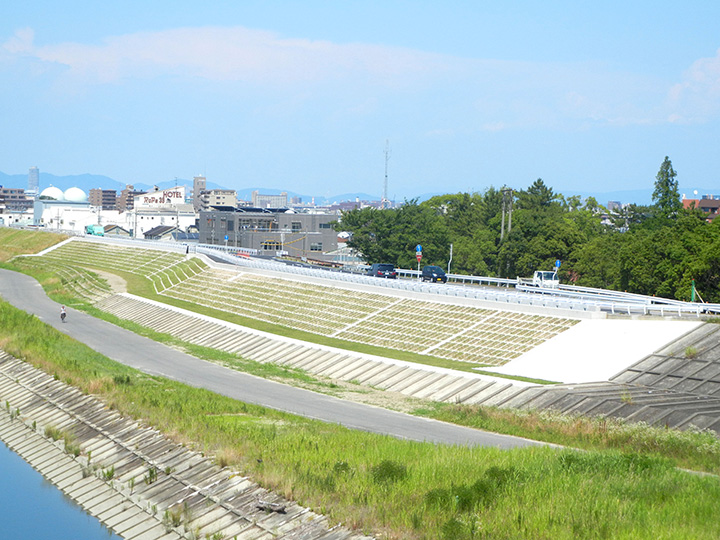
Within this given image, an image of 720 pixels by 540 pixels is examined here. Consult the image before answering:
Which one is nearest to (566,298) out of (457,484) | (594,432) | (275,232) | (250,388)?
(250,388)

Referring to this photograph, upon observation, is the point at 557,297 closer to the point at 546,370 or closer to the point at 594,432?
the point at 546,370

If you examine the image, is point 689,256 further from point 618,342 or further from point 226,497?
point 226,497

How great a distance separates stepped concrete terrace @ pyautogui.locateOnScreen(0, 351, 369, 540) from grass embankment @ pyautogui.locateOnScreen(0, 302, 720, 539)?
0.63 m

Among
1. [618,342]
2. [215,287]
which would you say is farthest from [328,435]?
[215,287]

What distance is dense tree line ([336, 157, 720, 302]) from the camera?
2813 inches

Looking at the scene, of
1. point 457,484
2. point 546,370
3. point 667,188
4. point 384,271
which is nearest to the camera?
point 457,484

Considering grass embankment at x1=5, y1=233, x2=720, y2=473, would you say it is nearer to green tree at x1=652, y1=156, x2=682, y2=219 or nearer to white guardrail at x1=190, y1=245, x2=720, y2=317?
white guardrail at x1=190, y1=245, x2=720, y2=317

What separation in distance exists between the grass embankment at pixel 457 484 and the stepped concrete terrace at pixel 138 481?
2.05 feet

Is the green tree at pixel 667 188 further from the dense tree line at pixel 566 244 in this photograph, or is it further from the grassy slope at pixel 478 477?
the grassy slope at pixel 478 477

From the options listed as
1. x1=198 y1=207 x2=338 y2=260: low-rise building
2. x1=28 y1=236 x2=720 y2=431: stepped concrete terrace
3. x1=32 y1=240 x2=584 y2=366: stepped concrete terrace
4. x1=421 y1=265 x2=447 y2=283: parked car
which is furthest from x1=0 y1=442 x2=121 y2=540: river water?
x1=198 y1=207 x2=338 y2=260: low-rise building

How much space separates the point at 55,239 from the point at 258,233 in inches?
1432

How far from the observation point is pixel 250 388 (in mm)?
44344

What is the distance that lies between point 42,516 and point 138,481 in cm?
332

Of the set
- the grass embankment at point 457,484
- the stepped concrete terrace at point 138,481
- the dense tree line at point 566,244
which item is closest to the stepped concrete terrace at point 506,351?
the grass embankment at point 457,484
